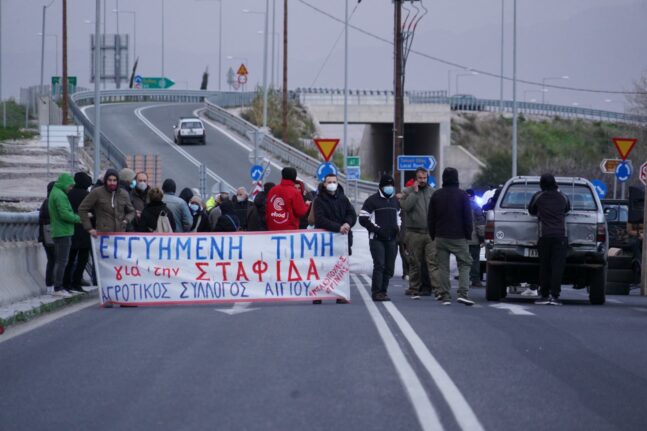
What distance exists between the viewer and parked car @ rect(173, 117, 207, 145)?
7838cm

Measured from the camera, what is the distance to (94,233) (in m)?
18.5

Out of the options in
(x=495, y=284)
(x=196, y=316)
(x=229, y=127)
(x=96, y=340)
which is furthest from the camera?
(x=229, y=127)

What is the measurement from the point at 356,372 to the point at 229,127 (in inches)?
3117

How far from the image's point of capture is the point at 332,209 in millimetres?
18562

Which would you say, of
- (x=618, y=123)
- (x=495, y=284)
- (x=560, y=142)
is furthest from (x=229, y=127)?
(x=495, y=284)

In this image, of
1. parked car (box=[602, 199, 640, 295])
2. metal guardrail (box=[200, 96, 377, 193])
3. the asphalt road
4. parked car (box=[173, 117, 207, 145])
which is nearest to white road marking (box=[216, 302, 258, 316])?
the asphalt road

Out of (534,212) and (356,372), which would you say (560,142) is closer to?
(534,212)

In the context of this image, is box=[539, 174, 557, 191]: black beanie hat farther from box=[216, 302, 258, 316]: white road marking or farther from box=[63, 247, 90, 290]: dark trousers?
box=[63, 247, 90, 290]: dark trousers

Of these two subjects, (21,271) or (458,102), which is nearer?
(21,271)

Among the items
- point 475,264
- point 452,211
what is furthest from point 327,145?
point 452,211

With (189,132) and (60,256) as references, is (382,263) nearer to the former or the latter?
(60,256)

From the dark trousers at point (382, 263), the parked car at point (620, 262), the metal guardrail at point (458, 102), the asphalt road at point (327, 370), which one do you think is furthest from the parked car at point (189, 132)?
the asphalt road at point (327, 370)

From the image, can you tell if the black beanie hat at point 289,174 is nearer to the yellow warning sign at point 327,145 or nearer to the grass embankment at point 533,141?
the yellow warning sign at point 327,145

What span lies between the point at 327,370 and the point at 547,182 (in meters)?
9.01
